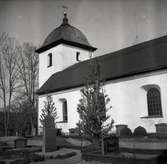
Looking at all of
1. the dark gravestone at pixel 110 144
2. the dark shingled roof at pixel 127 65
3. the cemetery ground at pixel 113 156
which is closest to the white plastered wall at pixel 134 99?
the dark shingled roof at pixel 127 65

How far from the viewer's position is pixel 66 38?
25438 mm

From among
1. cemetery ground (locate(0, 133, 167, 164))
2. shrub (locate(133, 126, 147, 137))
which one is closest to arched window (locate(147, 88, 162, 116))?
shrub (locate(133, 126, 147, 137))

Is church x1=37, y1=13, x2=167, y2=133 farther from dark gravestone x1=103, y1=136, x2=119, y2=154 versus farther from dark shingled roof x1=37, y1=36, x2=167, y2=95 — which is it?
dark gravestone x1=103, y1=136, x2=119, y2=154

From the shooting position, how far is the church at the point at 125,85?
14336 millimetres

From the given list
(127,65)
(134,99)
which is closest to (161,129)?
(134,99)

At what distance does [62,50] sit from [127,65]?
10351 mm

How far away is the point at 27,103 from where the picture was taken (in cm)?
3095

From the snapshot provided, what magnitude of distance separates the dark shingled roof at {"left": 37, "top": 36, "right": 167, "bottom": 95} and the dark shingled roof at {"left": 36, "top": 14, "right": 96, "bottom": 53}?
389 centimetres

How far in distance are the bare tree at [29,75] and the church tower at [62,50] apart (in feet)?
7.01

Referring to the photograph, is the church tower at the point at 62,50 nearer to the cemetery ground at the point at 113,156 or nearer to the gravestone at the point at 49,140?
the gravestone at the point at 49,140

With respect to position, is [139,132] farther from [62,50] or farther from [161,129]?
[62,50]

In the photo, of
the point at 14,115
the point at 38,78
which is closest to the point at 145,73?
the point at 38,78

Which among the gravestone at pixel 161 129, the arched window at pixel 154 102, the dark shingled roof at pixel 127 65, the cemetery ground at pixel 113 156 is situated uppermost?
the dark shingled roof at pixel 127 65

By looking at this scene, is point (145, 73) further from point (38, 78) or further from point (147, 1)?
point (38, 78)
